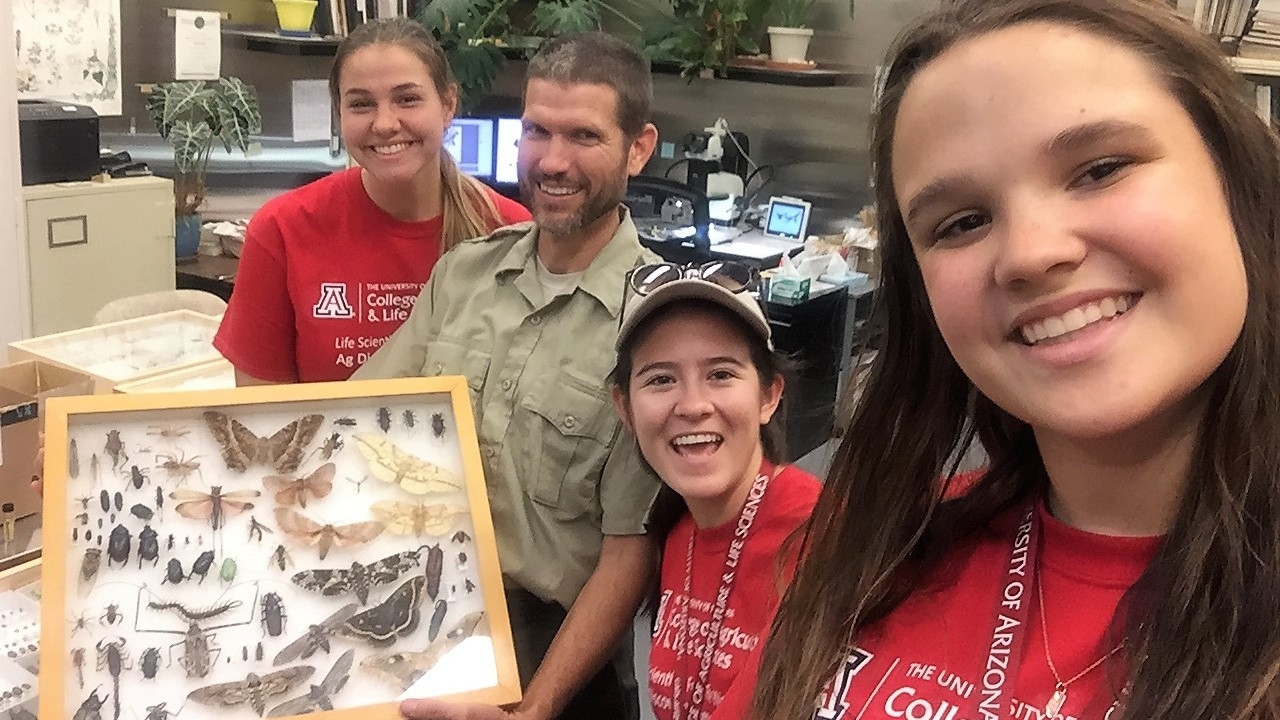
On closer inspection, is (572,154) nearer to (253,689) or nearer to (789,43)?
(253,689)

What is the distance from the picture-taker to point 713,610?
131 centimetres

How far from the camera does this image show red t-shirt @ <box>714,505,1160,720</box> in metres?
0.84

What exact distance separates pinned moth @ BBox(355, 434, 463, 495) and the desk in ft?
7.71

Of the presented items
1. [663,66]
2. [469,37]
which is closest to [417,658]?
[469,37]

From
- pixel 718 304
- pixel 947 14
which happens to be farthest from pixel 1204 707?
pixel 718 304

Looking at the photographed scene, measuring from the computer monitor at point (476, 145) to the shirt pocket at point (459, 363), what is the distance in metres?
2.83

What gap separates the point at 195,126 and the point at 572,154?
2797 millimetres

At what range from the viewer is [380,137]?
1766 millimetres

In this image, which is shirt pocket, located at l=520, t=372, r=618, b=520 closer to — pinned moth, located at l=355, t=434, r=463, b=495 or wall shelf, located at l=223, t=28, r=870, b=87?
pinned moth, located at l=355, t=434, r=463, b=495

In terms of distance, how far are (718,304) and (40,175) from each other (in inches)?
106

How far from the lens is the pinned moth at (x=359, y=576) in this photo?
1352 mm

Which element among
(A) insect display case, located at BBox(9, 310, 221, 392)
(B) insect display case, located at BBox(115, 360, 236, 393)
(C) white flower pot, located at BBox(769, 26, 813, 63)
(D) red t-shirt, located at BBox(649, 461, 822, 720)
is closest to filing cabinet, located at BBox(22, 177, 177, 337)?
(A) insect display case, located at BBox(9, 310, 221, 392)

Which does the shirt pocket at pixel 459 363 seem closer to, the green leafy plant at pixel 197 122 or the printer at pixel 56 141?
the printer at pixel 56 141

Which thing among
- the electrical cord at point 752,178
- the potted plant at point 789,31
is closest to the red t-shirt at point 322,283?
the potted plant at point 789,31
